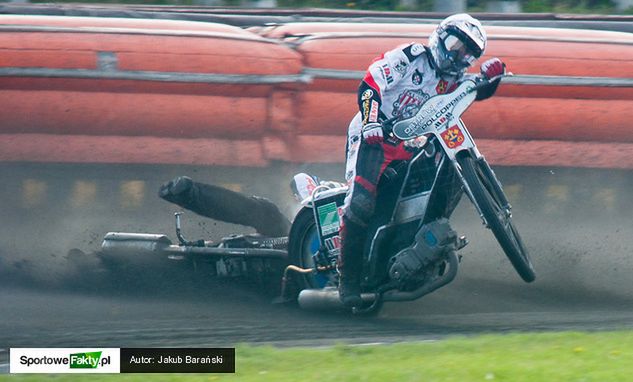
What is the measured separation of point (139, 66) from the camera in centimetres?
955

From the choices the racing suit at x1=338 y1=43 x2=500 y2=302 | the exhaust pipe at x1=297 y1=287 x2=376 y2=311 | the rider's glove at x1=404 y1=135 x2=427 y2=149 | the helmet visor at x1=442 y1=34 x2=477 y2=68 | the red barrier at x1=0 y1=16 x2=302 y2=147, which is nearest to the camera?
the helmet visor at x1=442 y1=34 x2=477 y2=68

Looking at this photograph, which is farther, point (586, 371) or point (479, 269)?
point (479, 269)

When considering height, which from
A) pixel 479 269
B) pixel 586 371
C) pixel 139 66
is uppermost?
pixel 139 66

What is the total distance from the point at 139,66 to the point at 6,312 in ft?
8.96

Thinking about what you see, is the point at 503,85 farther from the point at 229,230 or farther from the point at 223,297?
the point at 223,297

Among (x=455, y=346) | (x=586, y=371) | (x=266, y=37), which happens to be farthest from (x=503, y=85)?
(x=586, y=371)

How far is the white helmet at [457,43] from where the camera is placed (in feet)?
23.5

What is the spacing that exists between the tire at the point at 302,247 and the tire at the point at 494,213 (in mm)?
1378

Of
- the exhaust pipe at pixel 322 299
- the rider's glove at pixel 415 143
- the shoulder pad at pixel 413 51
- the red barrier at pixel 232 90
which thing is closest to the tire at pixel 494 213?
the rider's glove at pixel 415 143

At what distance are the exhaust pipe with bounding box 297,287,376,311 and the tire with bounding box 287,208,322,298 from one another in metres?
0.21

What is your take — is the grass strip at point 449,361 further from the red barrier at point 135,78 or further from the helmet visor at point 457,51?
the red barrier at point 135,78

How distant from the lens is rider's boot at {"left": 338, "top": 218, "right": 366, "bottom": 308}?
24.7 ft

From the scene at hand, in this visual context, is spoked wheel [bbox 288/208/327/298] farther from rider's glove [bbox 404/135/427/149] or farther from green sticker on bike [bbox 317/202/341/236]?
rider's glove [bbox 404/135/427/149]

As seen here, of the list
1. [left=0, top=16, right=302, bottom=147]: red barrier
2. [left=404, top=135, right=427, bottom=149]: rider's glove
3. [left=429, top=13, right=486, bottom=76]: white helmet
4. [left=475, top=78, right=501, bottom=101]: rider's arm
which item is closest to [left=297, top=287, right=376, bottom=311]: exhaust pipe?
[left=404, top=135, right=427, bottom=149]: rider's glove
